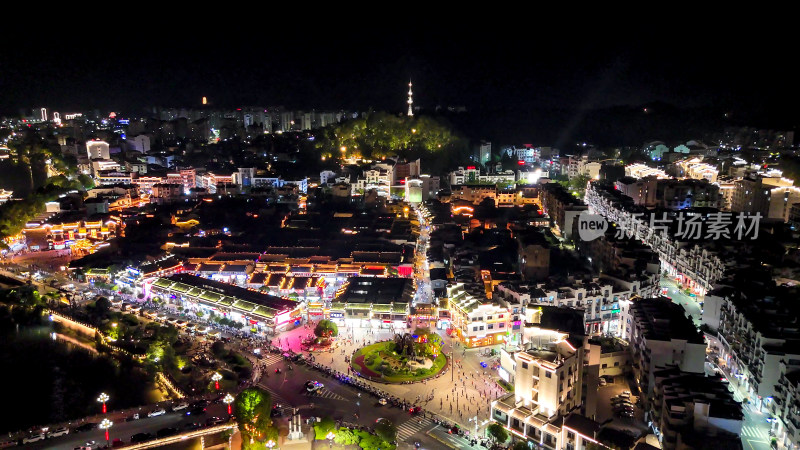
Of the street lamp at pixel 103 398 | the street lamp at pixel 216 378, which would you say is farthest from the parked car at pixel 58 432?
the street lamp at pixel 216 378

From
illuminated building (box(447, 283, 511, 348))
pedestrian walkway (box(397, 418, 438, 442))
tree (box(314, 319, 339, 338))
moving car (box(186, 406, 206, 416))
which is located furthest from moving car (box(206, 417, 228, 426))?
illuminated building (box(447, 283, 511, 348))

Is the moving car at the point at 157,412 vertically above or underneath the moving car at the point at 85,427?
above

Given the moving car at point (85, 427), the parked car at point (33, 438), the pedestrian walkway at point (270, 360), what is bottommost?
the parked car at point (33, 438)

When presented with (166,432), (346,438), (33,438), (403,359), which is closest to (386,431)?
(346,438)

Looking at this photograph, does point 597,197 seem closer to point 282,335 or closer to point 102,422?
point 282,335

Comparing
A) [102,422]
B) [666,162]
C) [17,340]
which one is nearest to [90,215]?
[17,340]

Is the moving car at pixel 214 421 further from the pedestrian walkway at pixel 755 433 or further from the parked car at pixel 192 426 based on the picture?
the pedestrian walkway at pixel 755 433

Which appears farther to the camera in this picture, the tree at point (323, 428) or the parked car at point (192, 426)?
the tree at point (323, 428)
